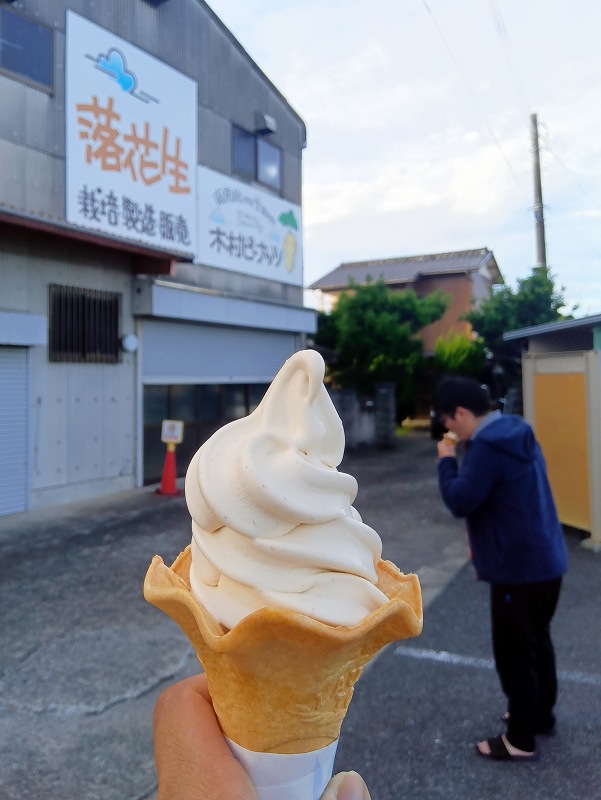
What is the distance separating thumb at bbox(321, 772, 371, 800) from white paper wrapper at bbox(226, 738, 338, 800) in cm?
5

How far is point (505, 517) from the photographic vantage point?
10.5ft

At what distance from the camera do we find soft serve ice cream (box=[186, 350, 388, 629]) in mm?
1734

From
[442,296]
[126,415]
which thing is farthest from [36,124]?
[442,296]

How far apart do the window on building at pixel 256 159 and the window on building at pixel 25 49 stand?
440 cm

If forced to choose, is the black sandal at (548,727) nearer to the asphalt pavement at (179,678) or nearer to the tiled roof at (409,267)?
the asphalt pavement at (179,678)

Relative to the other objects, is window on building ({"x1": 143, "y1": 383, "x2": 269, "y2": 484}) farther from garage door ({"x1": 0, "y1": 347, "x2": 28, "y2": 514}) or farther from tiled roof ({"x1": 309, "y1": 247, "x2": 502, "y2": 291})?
tiled roof ({"x1": 309, "y1": 247, "x2": 502, "y2": 291})

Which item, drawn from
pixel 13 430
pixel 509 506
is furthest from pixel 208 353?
pixel 509 506

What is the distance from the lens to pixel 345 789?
5.41ft

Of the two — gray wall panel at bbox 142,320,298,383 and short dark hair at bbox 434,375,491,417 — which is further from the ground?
gray wall panel at bbox 142,320,298,383

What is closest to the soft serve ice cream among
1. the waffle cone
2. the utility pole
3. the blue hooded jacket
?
the waffle cone

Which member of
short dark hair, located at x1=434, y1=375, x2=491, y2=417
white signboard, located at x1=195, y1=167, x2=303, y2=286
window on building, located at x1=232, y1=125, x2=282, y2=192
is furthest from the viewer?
window on building, located at x1=232, y1=125, x2=282, y2=192

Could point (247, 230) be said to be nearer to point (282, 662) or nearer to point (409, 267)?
point (282, 662)

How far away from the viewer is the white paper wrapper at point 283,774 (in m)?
1.66

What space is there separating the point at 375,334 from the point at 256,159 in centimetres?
585
